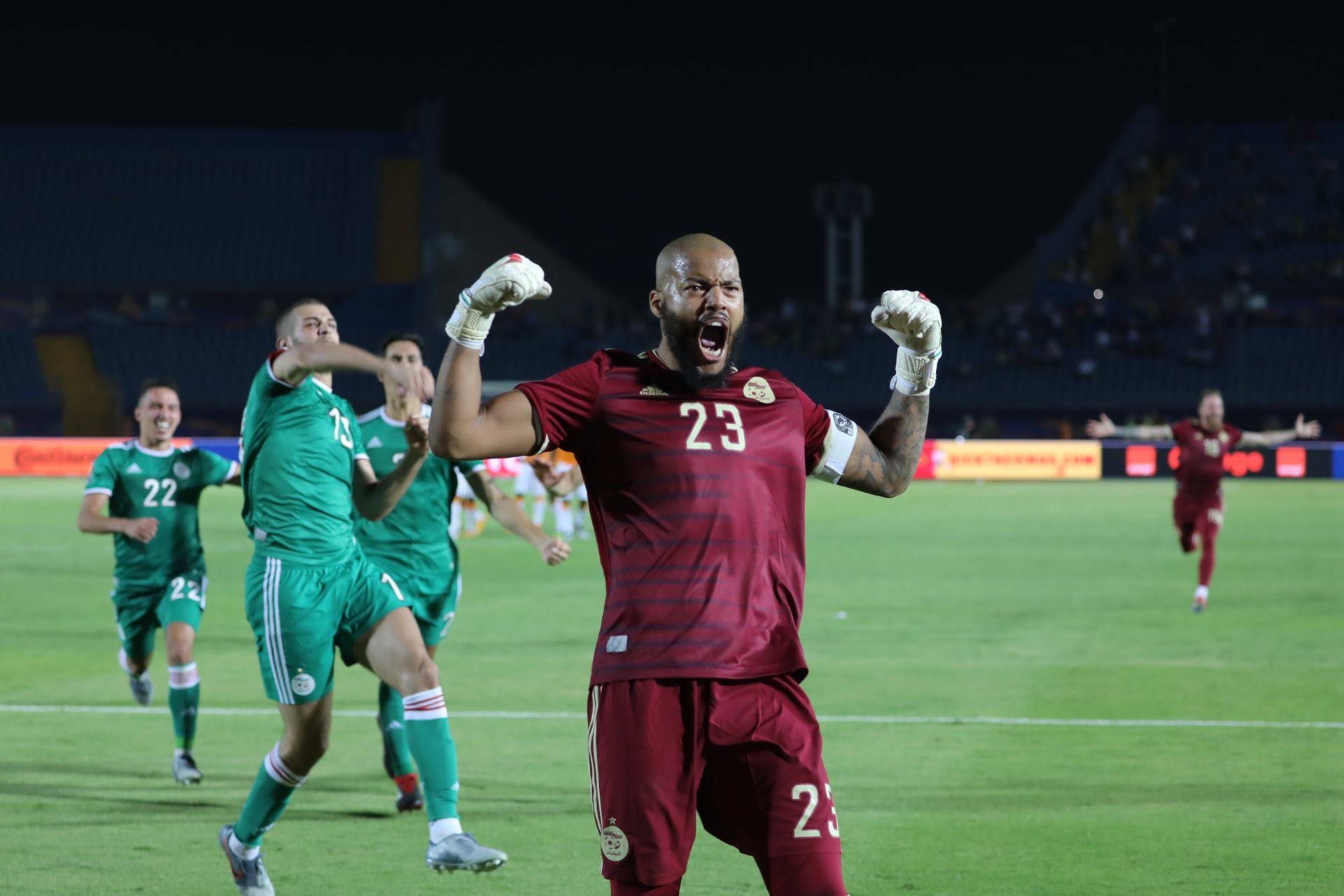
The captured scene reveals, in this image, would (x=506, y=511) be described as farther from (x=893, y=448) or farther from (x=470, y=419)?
(x=470, y=419)

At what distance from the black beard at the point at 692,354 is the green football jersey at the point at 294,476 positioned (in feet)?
9.75

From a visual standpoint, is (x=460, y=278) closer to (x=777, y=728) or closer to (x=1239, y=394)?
(x=1239, y=394)

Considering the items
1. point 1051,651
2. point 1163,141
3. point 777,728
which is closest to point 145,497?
point 777,728

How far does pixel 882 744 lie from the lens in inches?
389

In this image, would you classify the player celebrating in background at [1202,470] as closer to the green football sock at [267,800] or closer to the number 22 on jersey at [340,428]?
the number 22 on jersey at [340,428]

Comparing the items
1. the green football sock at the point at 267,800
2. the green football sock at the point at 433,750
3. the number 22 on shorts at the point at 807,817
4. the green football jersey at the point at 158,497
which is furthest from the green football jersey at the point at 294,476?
the number 22 on shorts at the point at 807,817

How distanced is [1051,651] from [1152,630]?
1837mm

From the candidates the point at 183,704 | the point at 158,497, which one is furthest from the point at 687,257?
the point at 158,497

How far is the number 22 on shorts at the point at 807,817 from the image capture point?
4258mm

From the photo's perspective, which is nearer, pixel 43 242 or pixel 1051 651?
pixel 1051 651

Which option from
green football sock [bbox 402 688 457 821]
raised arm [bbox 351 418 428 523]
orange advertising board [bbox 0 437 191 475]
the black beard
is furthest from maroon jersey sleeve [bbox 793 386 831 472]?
orange advertising board [bbox 0 437 191 475]

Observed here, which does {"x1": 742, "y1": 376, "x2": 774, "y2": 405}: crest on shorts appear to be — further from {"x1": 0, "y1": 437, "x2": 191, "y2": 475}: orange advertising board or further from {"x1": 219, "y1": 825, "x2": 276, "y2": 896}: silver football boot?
{"x1": 0, "y1": 437, "x2": 191, "y2": 475}: orange advertising board

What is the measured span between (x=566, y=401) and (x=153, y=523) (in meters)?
5.63

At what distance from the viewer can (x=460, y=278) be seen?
64.2m
